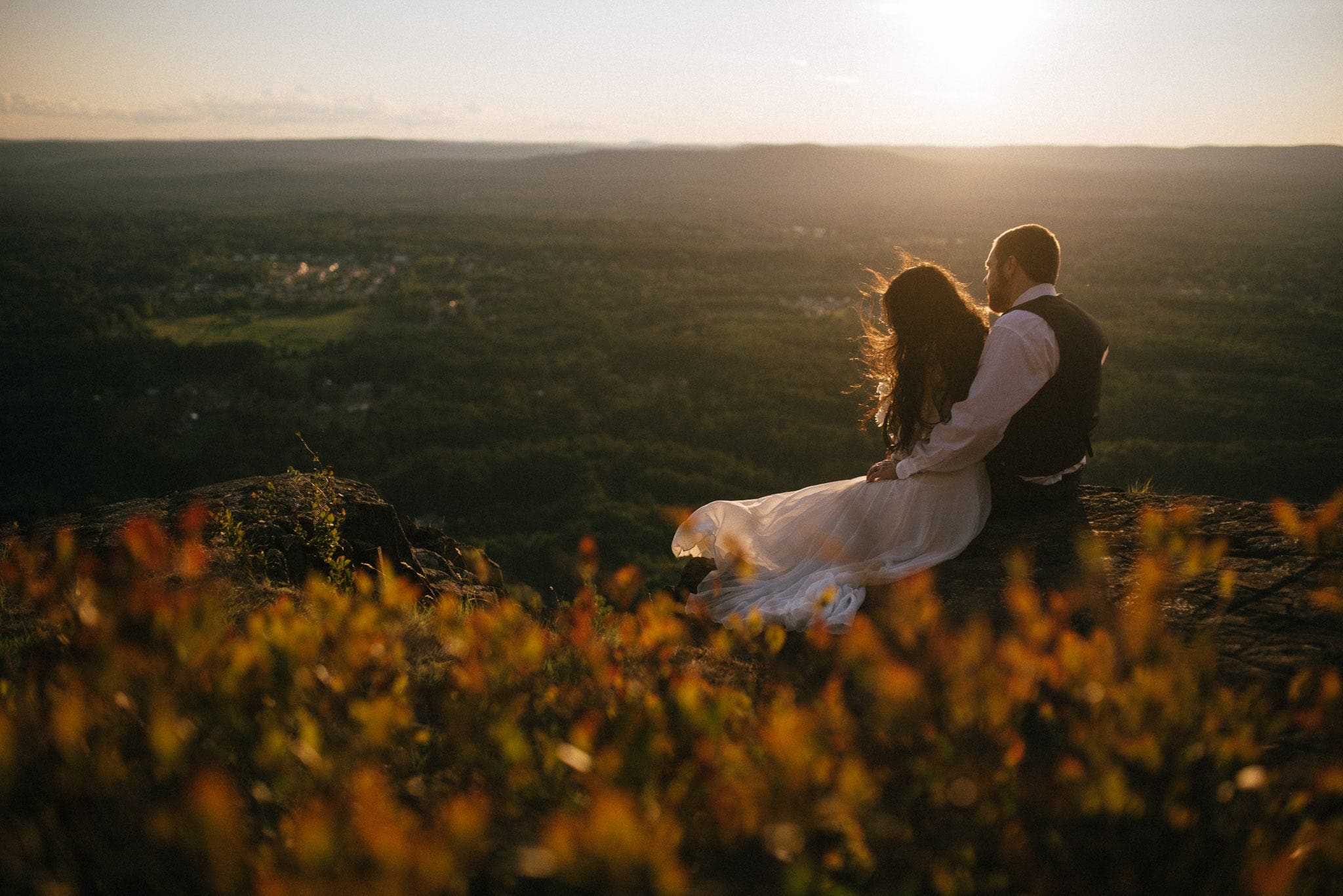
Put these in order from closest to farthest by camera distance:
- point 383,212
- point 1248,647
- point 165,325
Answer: point 1248,647, point 165,325, point 383,212

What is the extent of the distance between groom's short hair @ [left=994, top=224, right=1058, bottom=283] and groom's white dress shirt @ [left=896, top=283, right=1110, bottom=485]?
0.22 feet

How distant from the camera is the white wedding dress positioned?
3.59m

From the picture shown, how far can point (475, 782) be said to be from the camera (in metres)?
1.90

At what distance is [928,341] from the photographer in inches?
146

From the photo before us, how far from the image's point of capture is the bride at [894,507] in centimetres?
364

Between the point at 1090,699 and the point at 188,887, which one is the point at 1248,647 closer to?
the point at 1090,699

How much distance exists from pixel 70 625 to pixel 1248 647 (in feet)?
11.8

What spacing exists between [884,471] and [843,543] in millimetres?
439

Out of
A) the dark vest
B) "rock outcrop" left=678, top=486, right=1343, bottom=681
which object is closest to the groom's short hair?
the dark vest

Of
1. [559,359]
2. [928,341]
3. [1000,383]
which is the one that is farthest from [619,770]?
[559,359]

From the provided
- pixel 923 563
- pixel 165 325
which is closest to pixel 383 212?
pixel 165 325

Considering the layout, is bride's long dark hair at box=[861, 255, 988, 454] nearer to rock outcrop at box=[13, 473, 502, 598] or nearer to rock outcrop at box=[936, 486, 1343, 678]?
rock outcrop at box=[936, 486, 1343, 678]

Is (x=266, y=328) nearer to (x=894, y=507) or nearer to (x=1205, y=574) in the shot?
(x=894, y=507)

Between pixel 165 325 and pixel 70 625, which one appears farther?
pixel 165 325
